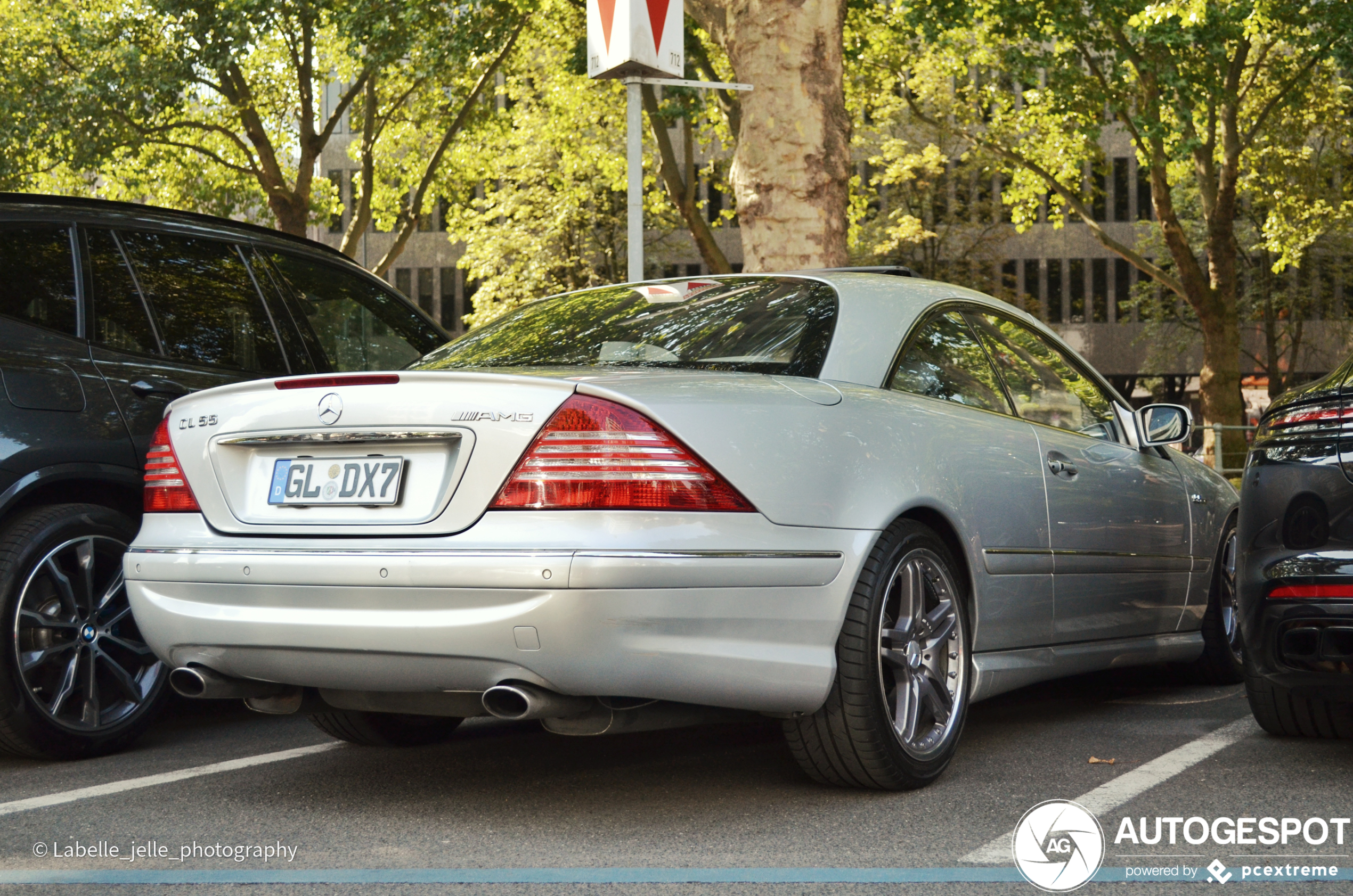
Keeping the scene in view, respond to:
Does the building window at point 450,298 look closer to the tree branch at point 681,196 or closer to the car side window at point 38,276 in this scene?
the tree branch at point 681,196

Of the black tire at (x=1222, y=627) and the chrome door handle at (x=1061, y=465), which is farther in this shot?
the black tire at (x=1222, y=627)

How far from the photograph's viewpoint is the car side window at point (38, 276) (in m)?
4.77

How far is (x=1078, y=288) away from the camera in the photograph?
49312 mm

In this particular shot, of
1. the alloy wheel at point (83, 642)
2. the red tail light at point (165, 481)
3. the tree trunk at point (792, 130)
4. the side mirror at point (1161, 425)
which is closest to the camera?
the red tail light at point (165, 481)

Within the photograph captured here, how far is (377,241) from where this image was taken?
51375 millimetres

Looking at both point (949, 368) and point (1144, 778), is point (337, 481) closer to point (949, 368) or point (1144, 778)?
point (949, 368)

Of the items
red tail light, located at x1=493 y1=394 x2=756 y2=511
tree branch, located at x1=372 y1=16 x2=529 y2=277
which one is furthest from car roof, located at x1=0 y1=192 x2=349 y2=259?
tree branch, located at x1=372 y1=16 x2=529 y2=277

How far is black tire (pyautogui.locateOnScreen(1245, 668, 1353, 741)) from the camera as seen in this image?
4.67 meters

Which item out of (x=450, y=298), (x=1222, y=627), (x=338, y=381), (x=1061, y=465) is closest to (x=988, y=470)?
(x=1061, y=465)

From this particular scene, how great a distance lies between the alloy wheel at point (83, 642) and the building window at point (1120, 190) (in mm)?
46377

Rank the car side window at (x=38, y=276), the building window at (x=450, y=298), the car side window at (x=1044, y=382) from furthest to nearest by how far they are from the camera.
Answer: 1. the building window at (x=450, y=298)
2. the car side window at (x=1044, y=382)
3. the car side window at (x=38, y=276)

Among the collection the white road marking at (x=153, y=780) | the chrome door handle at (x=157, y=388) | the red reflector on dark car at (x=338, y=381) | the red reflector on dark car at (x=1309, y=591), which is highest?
the red reflector on dark car at (x=338, y=381)

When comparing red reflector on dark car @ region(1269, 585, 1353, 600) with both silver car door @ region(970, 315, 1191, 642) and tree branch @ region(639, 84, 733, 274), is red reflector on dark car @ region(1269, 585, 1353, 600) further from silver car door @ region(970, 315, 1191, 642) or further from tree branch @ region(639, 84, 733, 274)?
tree branch @ region(639, 84, 733, 274)

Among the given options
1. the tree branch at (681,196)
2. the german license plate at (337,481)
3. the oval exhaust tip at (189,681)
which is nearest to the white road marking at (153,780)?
the oval exhaust tip at (189,681)
